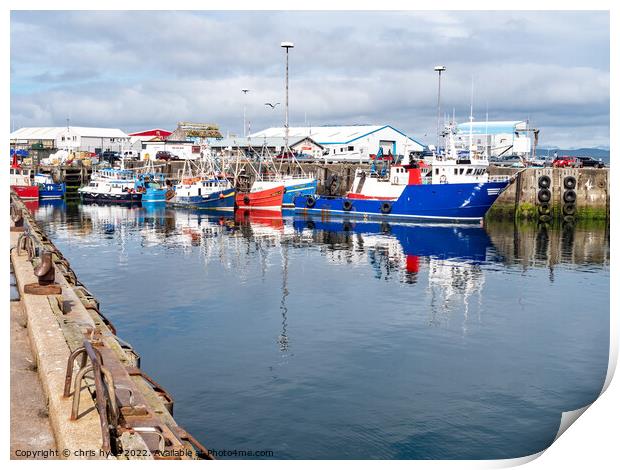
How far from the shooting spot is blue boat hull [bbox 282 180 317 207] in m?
55.9

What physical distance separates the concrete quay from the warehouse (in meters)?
65.3

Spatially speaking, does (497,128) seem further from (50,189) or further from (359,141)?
(50,189)

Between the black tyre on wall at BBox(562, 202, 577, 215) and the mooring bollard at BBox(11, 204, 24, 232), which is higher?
the black tyre on wall at BBox(562, 202, 577, 215)

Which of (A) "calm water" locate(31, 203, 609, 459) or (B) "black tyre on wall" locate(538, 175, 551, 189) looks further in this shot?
(B) "black tyre on wall" locate(538, 175, 551, 189)

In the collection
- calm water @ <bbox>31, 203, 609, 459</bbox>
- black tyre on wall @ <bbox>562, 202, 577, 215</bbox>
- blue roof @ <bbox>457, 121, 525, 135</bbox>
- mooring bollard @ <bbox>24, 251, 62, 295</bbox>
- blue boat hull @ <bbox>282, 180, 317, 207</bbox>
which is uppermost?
blue roof @ <bbox>457, 121, 525, 135</bbox>

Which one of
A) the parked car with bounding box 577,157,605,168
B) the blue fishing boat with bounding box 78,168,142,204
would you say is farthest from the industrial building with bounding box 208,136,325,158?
the parked car with bounding box 577,157,605,168

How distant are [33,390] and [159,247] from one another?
2467 centimetres

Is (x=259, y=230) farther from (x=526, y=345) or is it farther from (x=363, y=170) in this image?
(x=526, y=345)

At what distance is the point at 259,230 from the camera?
41.0 metres

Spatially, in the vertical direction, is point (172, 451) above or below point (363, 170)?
below

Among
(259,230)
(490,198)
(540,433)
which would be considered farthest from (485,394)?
(490,198)

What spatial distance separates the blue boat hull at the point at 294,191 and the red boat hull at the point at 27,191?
24287 mm

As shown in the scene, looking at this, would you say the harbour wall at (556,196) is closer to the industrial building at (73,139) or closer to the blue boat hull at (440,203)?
the blue boat hull at (440,203)

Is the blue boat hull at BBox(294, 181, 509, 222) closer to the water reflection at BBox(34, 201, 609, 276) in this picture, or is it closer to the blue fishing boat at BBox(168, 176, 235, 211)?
the water reflection at BBox(34, 201, 609, 276)
